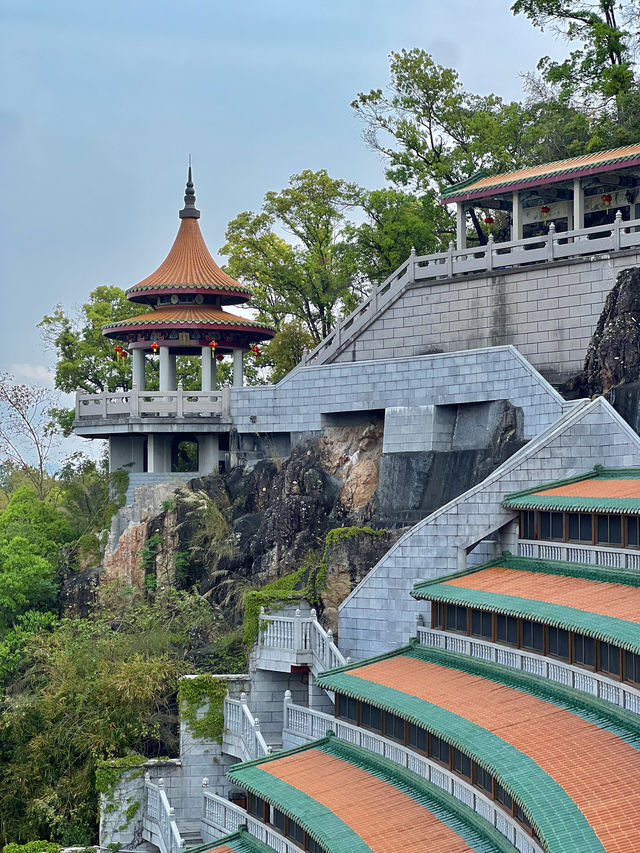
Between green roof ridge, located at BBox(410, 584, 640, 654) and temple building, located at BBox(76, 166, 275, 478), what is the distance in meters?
18.6

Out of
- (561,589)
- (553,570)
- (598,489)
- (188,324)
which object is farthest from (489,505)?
(188,324)

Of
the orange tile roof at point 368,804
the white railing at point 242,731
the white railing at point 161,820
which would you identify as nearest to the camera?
the orange tile roof at point 368,804

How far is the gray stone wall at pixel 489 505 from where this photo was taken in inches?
1308

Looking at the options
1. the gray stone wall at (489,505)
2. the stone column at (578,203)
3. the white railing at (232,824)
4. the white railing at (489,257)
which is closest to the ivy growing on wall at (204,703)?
the white railing at (232,824)

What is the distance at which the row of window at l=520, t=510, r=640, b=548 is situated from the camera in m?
28.6

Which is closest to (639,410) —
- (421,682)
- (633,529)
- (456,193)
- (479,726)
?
(633,529)

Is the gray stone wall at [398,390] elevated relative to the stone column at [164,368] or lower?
lower

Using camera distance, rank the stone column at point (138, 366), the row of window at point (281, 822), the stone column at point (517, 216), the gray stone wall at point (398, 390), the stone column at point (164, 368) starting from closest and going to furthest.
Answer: the row of window at point (281, 822) < the gray stone wall at point (398, 390) < the stone column at point (517, 216) < the stone column at point (164, 368) < the stone column at point (138, 366)

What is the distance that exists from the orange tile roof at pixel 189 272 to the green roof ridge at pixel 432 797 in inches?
984

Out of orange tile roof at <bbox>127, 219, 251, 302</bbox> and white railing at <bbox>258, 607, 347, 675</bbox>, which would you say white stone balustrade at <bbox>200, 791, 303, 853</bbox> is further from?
orange tile roof at <bbox>127, 219, 251, 302</bbox>

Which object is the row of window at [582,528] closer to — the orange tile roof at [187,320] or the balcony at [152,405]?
the balcony at [152,405]

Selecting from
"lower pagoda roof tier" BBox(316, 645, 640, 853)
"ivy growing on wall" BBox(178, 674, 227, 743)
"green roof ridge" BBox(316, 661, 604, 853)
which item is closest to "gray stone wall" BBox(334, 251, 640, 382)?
"lower pagoda roof tier" BBox(316, 645, 640, 853)

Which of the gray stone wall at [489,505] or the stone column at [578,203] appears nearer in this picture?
the gray stone wall at [489,505]

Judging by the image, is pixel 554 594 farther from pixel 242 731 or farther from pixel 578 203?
pixel 578 203
